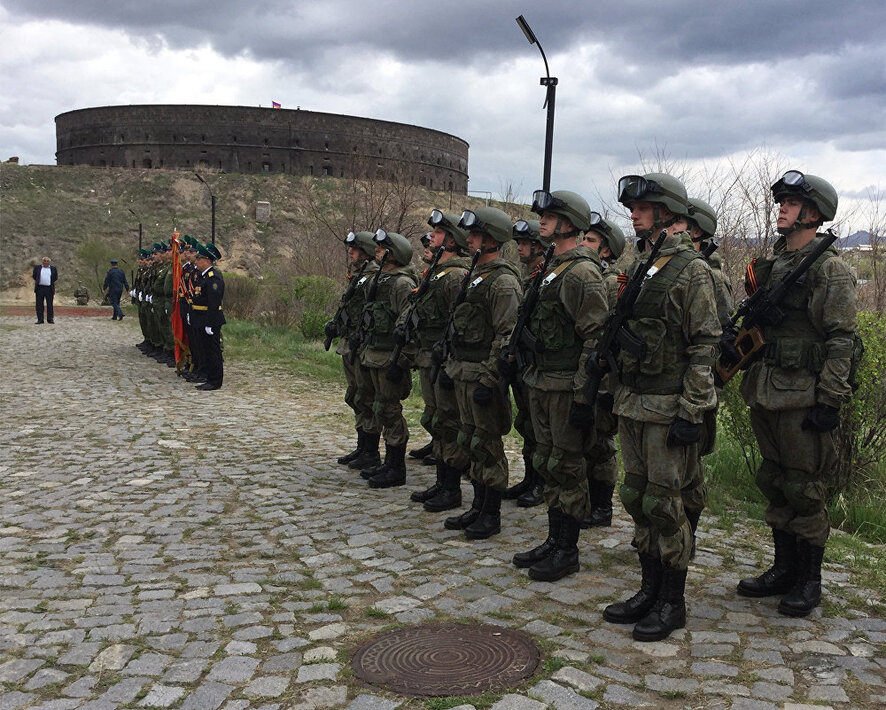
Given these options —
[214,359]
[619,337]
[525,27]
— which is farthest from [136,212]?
[619,337]

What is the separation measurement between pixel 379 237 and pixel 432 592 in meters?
3.66

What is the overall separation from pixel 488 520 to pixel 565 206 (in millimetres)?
2289

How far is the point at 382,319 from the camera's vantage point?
24.4ft

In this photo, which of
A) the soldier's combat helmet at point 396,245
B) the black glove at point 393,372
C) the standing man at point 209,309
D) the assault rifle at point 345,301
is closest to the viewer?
the black glove at point 393,372

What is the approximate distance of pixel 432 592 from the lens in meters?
4.82

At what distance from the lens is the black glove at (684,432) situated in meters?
4.04

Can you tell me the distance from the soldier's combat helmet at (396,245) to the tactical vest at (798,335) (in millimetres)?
3809

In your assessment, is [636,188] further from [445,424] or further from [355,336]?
[355,336]

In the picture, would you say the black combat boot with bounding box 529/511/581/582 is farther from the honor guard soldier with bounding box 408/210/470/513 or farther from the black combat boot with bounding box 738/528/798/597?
the honor guard soldier with bounding box 408/210/470/513

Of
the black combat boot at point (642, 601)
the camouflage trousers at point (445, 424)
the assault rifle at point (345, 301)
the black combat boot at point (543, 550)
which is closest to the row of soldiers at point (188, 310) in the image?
the assault rifle at point (345, 301)

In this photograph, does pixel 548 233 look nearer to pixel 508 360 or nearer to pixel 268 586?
pixel 508 360

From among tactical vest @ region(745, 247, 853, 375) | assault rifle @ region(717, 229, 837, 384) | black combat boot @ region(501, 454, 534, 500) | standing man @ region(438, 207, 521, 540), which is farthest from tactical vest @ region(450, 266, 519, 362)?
tactical vest @ region(745, 247, 853, 375)

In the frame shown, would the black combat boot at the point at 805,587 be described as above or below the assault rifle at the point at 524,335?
below

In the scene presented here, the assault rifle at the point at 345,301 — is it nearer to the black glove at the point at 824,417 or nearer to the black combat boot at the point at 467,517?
the black combat boot at the point at 467,517
